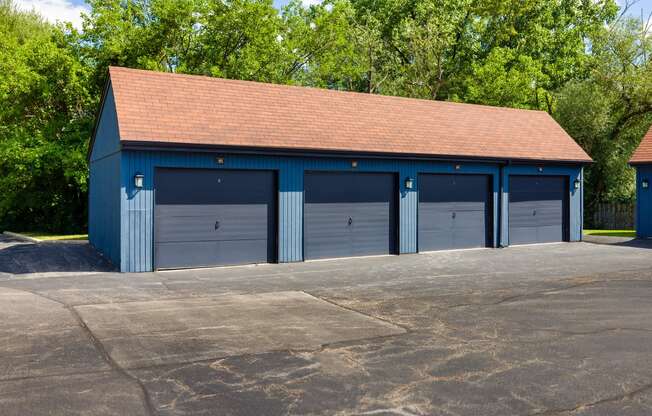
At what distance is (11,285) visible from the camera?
1096 cm

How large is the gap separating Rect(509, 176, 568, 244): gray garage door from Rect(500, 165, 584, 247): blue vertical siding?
0.67 feet

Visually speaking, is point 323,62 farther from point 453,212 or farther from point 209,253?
point 209,253

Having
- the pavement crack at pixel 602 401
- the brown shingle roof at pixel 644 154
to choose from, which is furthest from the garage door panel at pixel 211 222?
the brown shingle roof at pixel 644 154

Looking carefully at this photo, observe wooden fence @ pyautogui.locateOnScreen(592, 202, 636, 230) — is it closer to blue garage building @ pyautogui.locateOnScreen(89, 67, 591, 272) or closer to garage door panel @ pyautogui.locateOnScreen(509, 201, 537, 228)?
blue garage building @ pyautogui.locateOnScreen(89, 67, 591, 272)

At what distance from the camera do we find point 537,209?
19516 millimetres


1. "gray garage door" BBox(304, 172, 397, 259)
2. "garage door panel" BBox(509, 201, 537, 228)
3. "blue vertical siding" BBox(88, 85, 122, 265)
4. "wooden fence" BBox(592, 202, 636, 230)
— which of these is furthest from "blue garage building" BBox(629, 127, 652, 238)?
"blue vertical siding" BBox(88, 85, 122, 265)

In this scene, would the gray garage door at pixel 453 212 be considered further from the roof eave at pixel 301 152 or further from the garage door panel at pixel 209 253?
the garage door panel at pixel 209 253

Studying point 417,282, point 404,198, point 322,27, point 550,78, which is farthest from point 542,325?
point 550,78

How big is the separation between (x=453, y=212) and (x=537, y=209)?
3839 millimetres

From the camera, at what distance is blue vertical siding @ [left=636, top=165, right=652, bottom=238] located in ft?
70.4

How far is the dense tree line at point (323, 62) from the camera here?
2588 centimetres

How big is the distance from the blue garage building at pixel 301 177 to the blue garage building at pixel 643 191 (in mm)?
3027

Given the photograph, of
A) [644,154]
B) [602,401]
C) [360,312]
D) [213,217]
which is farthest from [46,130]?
[602,401]

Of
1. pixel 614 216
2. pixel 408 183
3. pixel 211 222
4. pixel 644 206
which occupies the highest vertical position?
pixel 408 183
